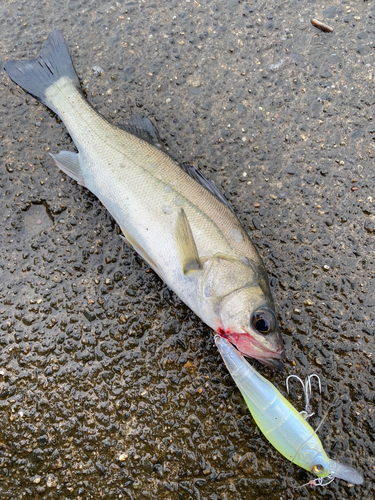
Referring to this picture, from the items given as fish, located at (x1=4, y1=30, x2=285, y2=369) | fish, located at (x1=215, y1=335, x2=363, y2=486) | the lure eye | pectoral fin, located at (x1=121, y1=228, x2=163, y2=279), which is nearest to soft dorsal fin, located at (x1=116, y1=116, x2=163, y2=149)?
fish, located at (x1=4, y1=30, x2=285, y2=369)

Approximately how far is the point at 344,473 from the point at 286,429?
470 millimetres

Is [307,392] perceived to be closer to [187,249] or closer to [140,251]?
[187,249]

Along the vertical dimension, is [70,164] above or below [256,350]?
above

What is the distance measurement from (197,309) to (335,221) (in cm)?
137

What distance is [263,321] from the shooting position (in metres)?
2.43

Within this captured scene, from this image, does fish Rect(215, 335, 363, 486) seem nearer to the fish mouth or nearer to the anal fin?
the fish mouth

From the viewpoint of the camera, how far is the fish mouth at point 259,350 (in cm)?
245

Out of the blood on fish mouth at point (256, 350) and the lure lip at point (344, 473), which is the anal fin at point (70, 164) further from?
the lure lip at point (344, 473)

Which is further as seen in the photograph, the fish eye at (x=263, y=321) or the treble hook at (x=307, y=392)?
the treble hook at (x=307, y=392)

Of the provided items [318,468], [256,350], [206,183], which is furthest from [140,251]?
[318,468]

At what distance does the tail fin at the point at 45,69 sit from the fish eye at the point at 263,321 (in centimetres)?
248

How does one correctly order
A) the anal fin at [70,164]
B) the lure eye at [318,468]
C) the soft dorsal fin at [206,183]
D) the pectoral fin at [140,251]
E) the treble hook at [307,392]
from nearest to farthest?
the lure eye at [318,468] → the treble hook at [307,392] → the pectoral fin at [140,251] → the soft dorsal fin at [206,183] → the anal fin at [70,164]

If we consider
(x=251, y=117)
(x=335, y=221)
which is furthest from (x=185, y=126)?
(x=335, y=221)

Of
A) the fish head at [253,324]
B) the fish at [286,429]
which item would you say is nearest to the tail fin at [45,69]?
the fish head at [253,324]
